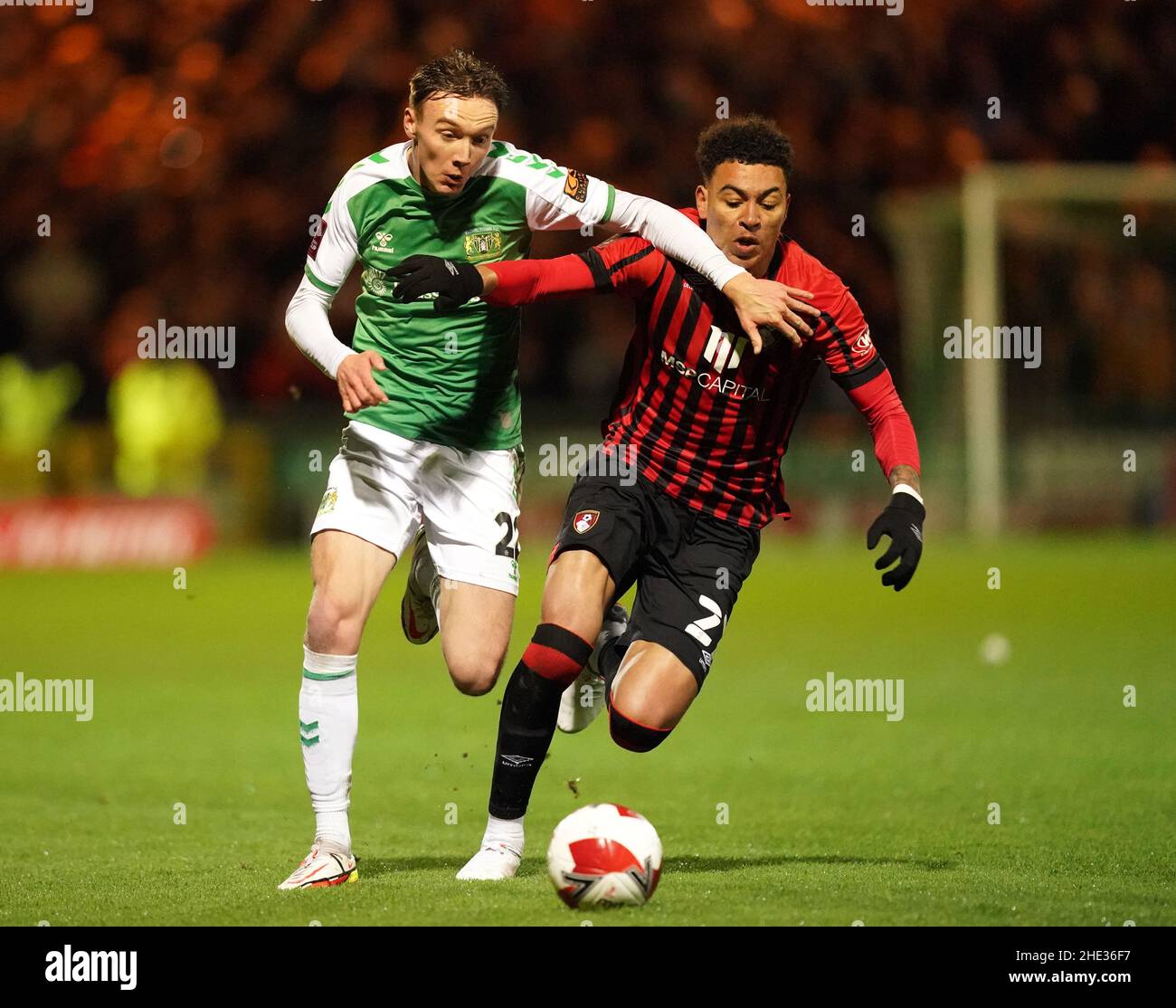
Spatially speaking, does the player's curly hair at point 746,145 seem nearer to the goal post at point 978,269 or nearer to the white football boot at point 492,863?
the white football boot at point 492,863

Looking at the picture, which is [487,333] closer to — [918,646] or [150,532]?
[918,646]

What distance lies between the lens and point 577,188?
629 cm

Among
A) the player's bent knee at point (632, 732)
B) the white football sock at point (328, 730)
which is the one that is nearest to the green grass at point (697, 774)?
the white football sock at point (328, 730)

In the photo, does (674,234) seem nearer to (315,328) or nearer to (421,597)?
(315,328)

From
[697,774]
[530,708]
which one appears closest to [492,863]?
[530,708]

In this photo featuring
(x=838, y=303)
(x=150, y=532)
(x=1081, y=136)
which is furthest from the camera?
(x=1081, y=136)

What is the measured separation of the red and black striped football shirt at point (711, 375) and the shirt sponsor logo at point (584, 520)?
30 centimetres

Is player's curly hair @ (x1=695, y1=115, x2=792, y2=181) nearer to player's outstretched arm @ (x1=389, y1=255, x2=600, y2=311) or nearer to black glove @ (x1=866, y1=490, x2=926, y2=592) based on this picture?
player's outstretched arm @ (x1=389, y1=255, x2=600, y2=311)

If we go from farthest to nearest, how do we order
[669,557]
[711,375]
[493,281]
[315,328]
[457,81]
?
1. [669,557]
2. [711,375]
3. [315,328]
4. [457,81]
5. [493,281]

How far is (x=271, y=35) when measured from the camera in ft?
72.9

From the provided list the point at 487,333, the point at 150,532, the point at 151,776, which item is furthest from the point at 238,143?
the point at 487,333

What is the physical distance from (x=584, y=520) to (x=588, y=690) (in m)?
0.87

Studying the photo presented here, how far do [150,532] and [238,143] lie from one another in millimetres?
6033

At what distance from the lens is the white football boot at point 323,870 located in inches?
226
